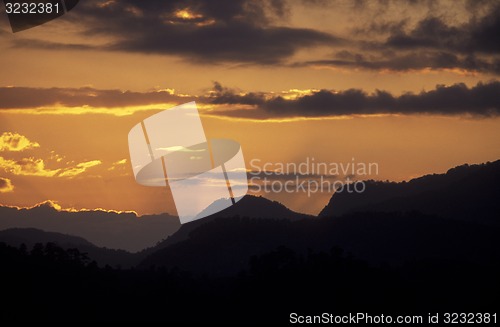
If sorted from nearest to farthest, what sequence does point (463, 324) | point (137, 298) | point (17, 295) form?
point (463, 324)
point (17, 295)
point (137, 298)

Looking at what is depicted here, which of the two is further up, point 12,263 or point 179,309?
point 12,263

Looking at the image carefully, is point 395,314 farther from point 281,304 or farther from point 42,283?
point 42,283

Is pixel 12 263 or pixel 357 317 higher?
pixel 12 263

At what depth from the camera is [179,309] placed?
19312 centimetres

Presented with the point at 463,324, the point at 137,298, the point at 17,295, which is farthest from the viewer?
the point at 137,298

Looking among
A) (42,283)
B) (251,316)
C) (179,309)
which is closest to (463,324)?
(251,316)

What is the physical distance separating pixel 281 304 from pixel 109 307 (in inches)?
1669

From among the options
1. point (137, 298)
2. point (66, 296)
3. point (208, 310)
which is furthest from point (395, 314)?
point (66, 296)

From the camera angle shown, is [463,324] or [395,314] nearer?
[463,324]

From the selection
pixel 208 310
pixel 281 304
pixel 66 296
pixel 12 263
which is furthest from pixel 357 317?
pixel 12 263

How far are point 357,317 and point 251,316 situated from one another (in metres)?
26.9

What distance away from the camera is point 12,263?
198250 mm

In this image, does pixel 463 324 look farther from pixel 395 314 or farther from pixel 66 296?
pixel 66 296

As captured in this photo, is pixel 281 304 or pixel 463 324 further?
pixel 281 304
